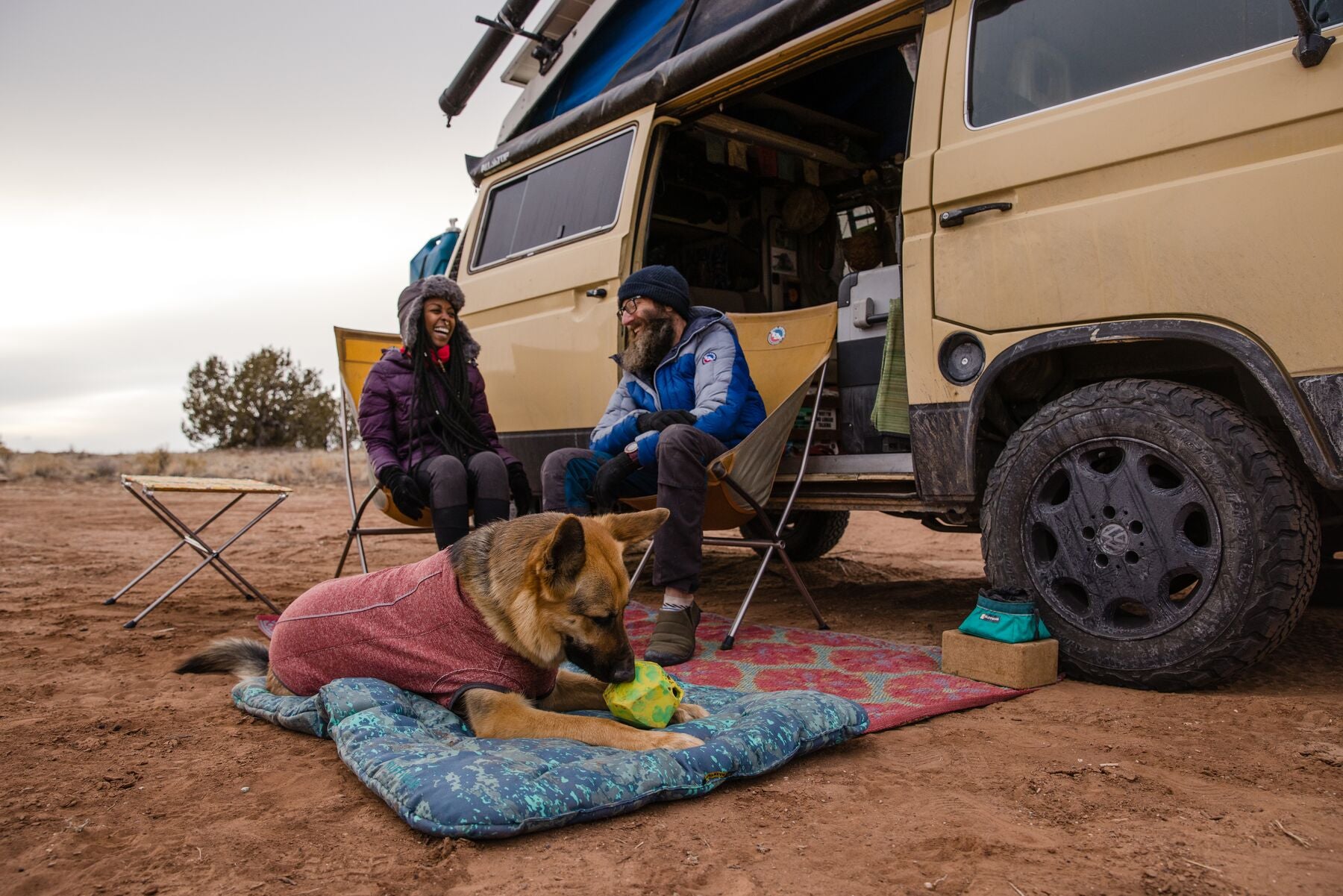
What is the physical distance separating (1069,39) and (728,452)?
1.90m

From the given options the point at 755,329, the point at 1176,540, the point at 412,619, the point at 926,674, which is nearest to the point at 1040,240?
the point at 1176,540

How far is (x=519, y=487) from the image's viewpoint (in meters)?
4.59

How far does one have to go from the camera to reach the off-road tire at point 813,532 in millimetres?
6492

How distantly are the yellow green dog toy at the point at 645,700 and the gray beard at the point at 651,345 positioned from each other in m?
2.04

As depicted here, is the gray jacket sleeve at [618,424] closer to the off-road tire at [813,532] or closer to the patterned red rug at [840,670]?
the patterned red rug at [840,670]

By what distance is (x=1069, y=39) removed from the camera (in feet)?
10.1

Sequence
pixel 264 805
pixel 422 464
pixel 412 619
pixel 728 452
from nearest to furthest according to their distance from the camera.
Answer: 1. pixel 264 805
2. pixel 412 619
3. pixel 728 452
4. pixel 422 464

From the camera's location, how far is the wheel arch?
2.55 meters

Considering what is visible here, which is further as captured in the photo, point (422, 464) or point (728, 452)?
point (422, 464)

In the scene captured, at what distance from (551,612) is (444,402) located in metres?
2.21

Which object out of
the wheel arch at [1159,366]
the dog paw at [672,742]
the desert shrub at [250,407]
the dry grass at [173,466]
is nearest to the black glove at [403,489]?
the dog paw at [672,742]

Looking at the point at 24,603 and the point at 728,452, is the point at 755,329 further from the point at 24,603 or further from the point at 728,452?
the point at 24,603

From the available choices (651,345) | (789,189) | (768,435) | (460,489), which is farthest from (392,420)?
(789,189)

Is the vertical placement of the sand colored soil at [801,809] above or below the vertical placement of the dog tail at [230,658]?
below
